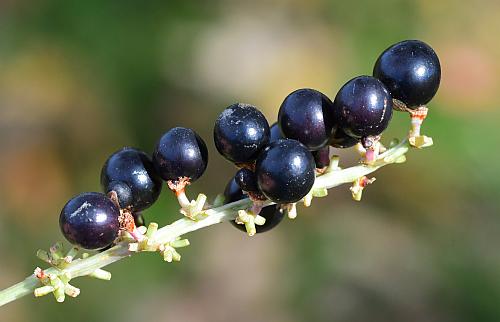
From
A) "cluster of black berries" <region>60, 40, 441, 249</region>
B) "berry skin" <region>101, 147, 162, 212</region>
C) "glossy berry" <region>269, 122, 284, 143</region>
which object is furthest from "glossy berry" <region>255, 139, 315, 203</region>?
"berry skin" <region>101, 147, 162, 212</region>

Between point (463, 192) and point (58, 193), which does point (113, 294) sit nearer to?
point (58, 193)

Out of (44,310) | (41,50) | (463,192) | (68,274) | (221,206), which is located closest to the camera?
(68,274)

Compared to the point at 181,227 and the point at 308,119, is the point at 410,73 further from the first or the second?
the point at 181,227

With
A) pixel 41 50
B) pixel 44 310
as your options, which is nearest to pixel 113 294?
pixel 44 310

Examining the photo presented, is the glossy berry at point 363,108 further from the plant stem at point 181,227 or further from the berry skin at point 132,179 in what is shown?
the berry skin at point 132,179

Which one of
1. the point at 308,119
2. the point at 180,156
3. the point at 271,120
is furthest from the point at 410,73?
the point at 271,120

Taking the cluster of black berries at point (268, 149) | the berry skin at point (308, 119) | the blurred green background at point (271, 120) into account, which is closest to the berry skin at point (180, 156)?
the cluster of black berries at point (268, 149)
